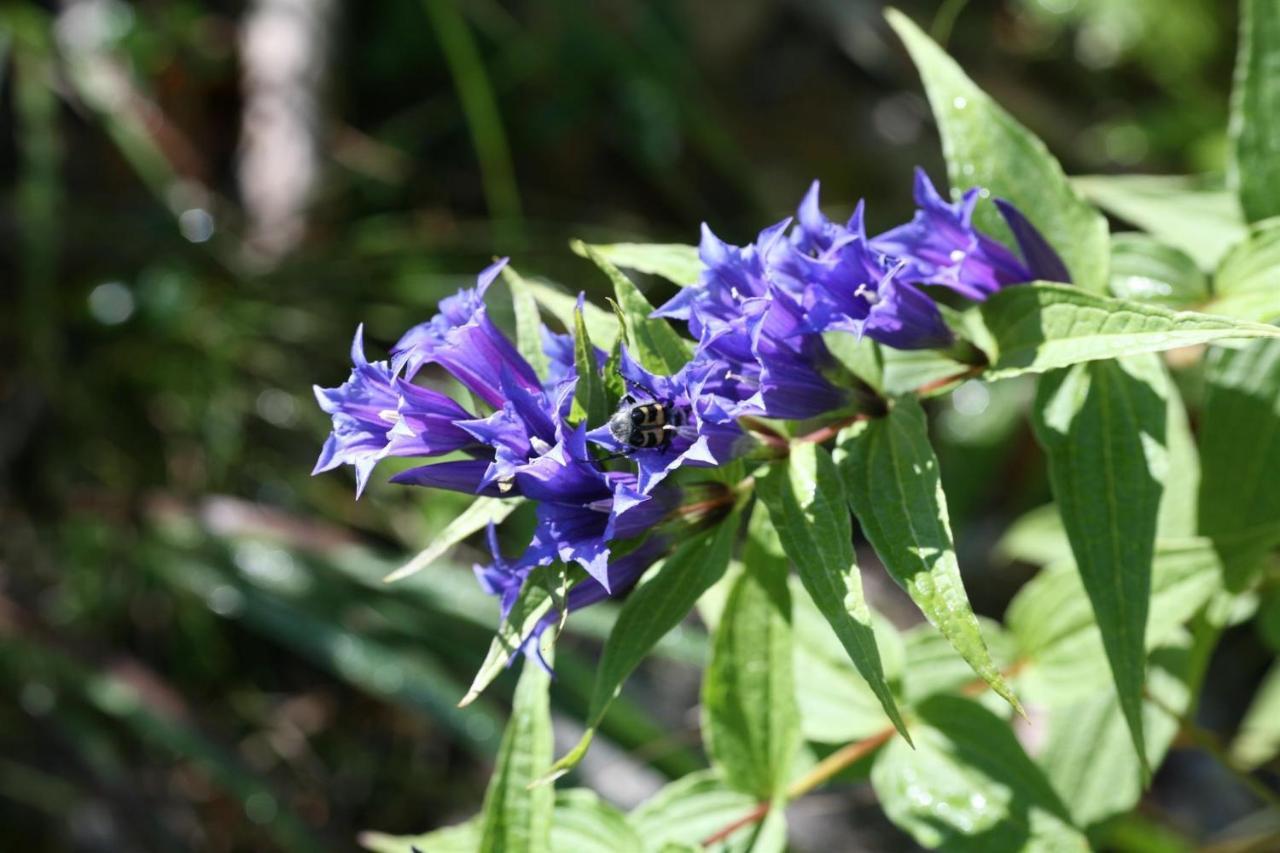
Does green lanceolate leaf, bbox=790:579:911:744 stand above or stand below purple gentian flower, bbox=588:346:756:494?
below

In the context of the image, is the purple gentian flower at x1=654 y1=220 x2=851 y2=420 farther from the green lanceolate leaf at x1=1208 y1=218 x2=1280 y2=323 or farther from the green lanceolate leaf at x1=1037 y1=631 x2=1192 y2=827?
the green lanceolate leaf at x1=1037 y1=631 x2=1192 y2=827

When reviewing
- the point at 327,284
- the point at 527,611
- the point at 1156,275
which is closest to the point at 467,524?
the point at 527,611

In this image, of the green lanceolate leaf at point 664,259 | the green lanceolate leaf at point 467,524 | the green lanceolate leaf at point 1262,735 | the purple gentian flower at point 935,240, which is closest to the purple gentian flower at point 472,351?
the green lanceolate leaf at point 467,524

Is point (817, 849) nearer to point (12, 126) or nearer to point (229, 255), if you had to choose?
point (229, 255)

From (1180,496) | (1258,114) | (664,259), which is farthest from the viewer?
(1180,496)

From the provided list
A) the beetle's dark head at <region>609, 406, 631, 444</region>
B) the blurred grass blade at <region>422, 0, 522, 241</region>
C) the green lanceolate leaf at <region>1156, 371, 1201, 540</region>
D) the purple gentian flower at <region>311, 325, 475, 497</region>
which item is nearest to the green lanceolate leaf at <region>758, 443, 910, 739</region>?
the beetle's dark head at <region>609, 406, 631, 444</region>

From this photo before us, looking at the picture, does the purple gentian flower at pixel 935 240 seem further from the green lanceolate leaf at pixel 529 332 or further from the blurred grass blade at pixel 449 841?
the blurred grass blade at pixel 449 841

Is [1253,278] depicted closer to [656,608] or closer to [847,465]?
[847,465]
